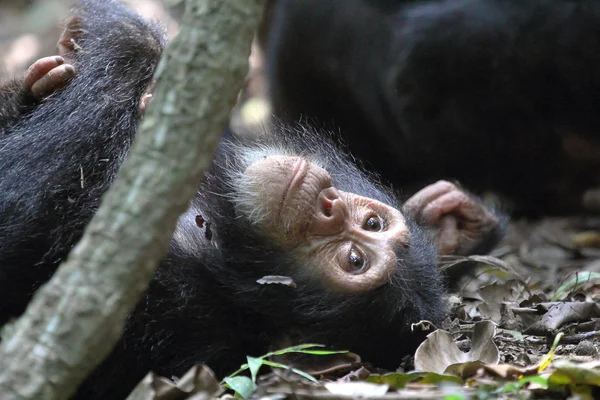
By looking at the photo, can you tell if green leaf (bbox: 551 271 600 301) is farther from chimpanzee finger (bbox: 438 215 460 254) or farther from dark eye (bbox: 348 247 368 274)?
dark eye (bbox: 348 247 368 274)

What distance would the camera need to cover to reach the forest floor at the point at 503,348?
2572 mm

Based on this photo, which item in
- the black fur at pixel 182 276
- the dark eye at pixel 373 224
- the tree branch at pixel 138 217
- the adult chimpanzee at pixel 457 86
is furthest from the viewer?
the adult chimpanzee at pixel 457 86

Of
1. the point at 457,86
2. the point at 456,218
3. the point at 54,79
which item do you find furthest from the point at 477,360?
the point at 457,86

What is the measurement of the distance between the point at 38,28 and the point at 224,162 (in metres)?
5.07

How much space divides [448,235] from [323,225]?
5.33 feet

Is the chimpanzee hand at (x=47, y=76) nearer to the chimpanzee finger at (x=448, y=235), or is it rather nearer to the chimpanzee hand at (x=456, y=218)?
the chimpanzee hand at (x=456, y=218)

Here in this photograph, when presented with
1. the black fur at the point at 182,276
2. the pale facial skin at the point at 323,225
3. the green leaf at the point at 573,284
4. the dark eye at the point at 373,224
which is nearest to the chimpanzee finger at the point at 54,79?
the black fur at the point at 182,276

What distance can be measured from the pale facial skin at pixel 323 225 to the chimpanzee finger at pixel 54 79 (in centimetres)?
98

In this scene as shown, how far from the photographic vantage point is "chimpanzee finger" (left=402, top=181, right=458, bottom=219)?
16.1ft

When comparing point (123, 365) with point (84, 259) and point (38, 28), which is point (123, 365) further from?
point (38, 28)

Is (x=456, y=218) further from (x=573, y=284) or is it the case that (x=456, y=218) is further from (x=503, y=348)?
(x=503, y=348)

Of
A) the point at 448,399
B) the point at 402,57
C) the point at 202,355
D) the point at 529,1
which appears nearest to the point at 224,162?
the point at 202,355

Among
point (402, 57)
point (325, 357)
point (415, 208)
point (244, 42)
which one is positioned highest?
point (402, 57)

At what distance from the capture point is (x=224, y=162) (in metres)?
3.94
